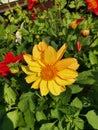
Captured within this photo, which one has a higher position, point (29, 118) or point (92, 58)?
point (92, 58)

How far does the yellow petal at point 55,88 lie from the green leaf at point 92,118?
0.81ft

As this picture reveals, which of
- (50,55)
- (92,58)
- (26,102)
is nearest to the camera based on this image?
(50,55)

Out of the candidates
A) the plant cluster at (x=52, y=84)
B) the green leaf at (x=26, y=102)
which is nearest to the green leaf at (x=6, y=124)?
the plant cluster at (x=52, y=84)

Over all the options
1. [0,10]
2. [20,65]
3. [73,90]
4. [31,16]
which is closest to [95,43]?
[73,90]

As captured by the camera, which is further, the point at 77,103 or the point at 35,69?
the point at 77,103

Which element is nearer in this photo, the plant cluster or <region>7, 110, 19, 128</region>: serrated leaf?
the plant cluster

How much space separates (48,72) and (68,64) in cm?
9

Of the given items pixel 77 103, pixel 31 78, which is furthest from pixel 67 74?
pixel 77 103

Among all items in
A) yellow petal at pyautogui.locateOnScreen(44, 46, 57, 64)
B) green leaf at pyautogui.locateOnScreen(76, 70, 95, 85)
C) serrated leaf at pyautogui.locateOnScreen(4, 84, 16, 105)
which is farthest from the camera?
serrated leaf at pyautogui.locateOnScreen(4, 84, 16, 105)

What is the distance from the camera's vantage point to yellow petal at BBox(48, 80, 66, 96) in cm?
150

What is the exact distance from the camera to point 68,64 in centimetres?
149

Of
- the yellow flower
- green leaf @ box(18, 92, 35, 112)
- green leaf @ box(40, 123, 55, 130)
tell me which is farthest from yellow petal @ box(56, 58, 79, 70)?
green leaf @ box(40, 123, 55, 130)

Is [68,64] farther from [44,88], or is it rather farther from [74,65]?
[44,88]

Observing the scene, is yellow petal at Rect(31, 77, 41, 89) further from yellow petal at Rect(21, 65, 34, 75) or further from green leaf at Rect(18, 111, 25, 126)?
green leaf at Rect(18, 111, 25, 126)
